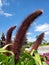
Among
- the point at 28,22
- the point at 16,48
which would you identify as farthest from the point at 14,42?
the point at 28,22

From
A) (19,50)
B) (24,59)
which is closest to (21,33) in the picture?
(19,50)

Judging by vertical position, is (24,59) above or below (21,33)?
below

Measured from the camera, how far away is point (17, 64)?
1.40 metres

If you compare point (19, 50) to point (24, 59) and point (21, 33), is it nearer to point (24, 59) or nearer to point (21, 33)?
point (21, 33)

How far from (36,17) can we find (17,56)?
0.26m

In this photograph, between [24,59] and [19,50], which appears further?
[24,59]

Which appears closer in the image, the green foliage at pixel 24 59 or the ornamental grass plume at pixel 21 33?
the ornamental grass plume at pixel 21 33

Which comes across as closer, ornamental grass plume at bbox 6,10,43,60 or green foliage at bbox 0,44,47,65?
ornamental grass plume at bbox 6,10,43,60

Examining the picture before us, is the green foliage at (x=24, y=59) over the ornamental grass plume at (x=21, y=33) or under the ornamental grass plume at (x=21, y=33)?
under

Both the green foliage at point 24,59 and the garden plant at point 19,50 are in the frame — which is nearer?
the garden plant at point 19,50

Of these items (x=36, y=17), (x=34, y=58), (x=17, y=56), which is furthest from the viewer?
(x=34, y=58)

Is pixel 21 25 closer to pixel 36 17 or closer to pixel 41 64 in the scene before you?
pixel 36 17

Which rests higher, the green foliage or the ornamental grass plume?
the ornamental grass plume

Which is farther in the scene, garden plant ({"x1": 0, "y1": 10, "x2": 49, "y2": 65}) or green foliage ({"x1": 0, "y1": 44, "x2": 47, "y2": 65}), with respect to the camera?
green foliage ({"x1": 0, "y1": 44, "x2": 47, "y2": 65})
